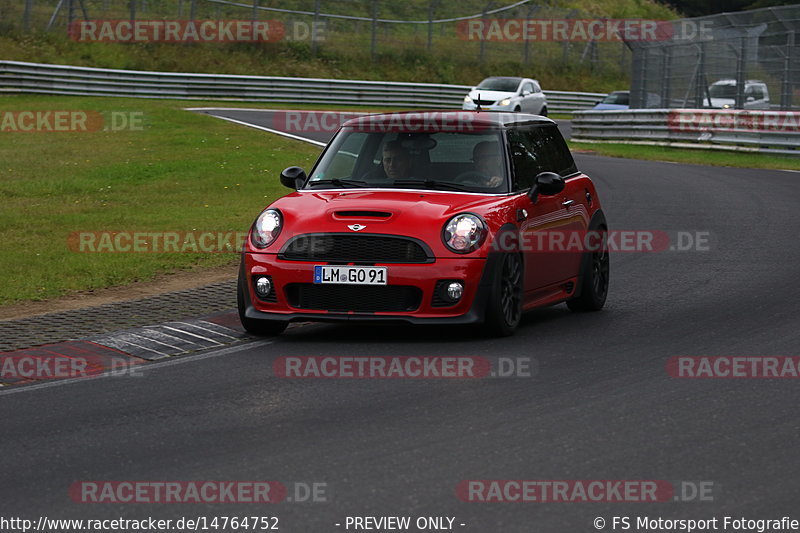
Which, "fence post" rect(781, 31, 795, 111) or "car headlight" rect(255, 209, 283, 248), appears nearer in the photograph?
"car headlight" rect(255, 209, 283, 248)

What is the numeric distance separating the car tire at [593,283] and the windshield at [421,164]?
1.29 metres

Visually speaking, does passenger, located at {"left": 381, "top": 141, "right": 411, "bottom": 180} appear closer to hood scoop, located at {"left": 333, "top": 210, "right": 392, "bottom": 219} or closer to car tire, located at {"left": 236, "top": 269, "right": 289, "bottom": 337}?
hood scoop, located at {"left": 333, "top": 210, "right": 392, "bottom": 219}

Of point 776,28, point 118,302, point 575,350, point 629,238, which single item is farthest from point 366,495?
point 776,28

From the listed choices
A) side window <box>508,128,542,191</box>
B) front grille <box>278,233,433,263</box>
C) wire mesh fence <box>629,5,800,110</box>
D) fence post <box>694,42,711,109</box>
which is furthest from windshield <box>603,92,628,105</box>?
front grille <box>278,233,433,263</box>

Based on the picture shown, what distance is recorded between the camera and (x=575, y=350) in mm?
9109

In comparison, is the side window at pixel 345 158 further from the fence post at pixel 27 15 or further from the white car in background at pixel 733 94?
the fence post at pixel 27 15

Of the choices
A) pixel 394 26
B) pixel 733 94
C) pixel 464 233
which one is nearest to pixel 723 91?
pixel 733 94

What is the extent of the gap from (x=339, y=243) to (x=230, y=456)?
316 cm

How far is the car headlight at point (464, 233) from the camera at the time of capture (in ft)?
30.2

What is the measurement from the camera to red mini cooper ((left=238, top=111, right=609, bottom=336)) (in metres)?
9.15

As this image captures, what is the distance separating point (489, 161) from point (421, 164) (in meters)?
0.49

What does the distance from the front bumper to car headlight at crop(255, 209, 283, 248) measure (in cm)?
25

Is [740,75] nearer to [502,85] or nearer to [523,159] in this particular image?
[502,85]

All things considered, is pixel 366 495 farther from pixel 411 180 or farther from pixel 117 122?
pixel 117 122
